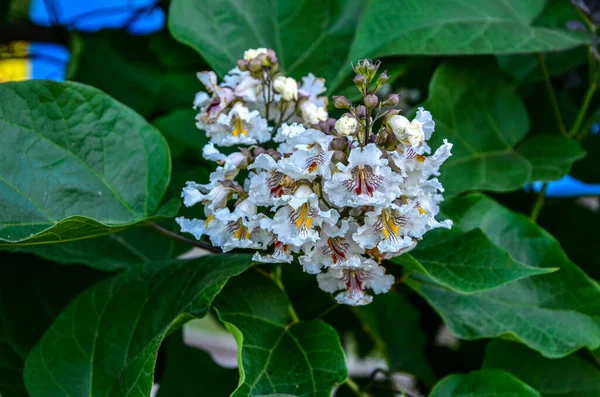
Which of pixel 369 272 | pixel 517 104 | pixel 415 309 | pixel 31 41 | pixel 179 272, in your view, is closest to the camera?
pixel 369 272

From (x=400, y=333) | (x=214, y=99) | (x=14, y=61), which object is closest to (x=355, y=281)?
(x=214, y=99)

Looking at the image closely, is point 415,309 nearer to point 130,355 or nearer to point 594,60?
point 594,60

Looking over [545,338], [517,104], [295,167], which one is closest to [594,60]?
[517,104]

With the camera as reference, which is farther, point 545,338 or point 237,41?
point 237,41

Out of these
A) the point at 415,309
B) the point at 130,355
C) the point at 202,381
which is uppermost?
the point at 130,355

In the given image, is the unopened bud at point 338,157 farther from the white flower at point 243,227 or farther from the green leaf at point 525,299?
the green leaf at point 525,299

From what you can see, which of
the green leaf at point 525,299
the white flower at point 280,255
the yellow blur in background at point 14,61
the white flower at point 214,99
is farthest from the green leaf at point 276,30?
the yellow blur in background at point 14,61

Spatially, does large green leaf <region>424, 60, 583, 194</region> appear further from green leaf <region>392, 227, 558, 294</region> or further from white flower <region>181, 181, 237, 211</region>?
white flower <region>181, 181, 237, 211</region>

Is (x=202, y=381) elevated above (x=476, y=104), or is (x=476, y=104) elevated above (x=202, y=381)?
(x=476, y=104)
